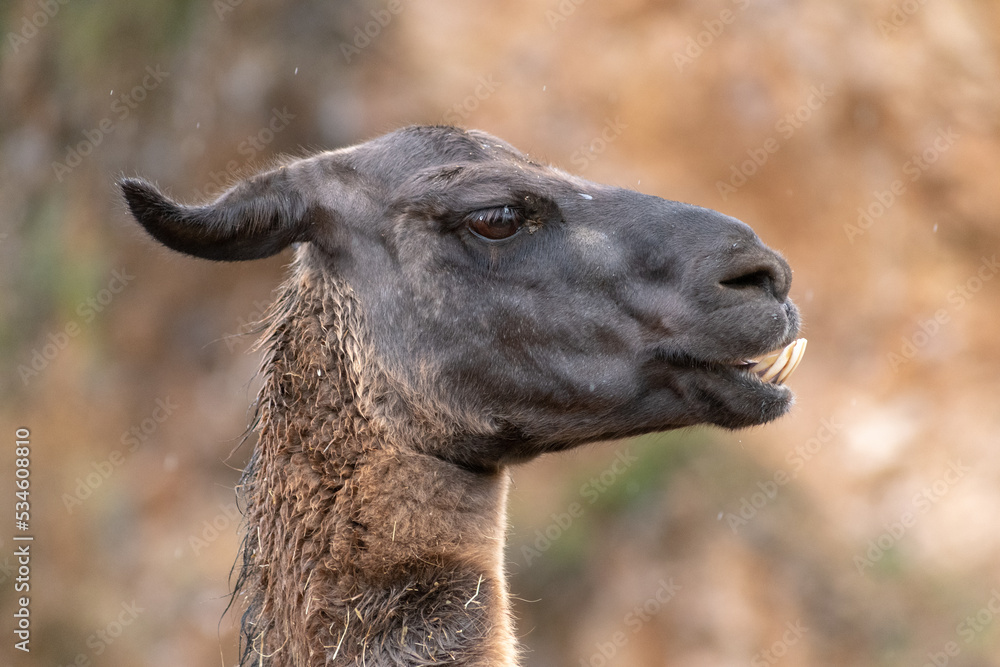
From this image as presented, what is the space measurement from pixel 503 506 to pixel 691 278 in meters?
1.03

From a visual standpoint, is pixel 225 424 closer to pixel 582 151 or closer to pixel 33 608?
pixel 33 608

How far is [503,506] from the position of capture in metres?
3.52

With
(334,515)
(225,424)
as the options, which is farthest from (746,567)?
(334,515)
